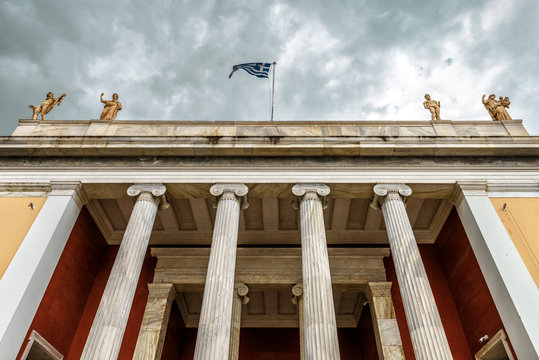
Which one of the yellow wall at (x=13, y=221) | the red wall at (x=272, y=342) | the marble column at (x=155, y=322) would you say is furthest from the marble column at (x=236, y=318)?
the yellow wall at (x=13, y=221)

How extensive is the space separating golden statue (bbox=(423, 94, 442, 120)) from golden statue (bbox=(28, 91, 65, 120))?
579 inches

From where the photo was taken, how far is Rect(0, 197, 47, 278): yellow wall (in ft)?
39.0

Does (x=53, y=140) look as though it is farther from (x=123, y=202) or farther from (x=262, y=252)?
(x=262, y=252)

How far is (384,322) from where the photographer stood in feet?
45.3

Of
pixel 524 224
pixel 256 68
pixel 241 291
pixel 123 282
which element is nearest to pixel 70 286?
pixel 123 282

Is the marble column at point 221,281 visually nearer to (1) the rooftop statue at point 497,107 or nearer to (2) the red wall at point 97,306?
(2) the red wall at point 97,306

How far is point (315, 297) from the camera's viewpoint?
1041 centimetres

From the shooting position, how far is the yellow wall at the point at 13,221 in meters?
11.9

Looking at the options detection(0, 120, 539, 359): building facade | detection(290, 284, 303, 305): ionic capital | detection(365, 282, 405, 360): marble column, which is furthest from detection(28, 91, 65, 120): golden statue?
detection(365, 282, 405, 360): marble column

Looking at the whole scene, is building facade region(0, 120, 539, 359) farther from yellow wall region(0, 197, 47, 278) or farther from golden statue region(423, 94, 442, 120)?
golden statue region(423, 94, 442, 120)

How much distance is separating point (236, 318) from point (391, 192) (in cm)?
696

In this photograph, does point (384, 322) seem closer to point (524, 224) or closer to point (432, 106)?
point (524, 224)

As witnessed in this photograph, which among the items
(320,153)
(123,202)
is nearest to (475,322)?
(320,153)

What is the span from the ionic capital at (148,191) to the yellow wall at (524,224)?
10.7 meters
